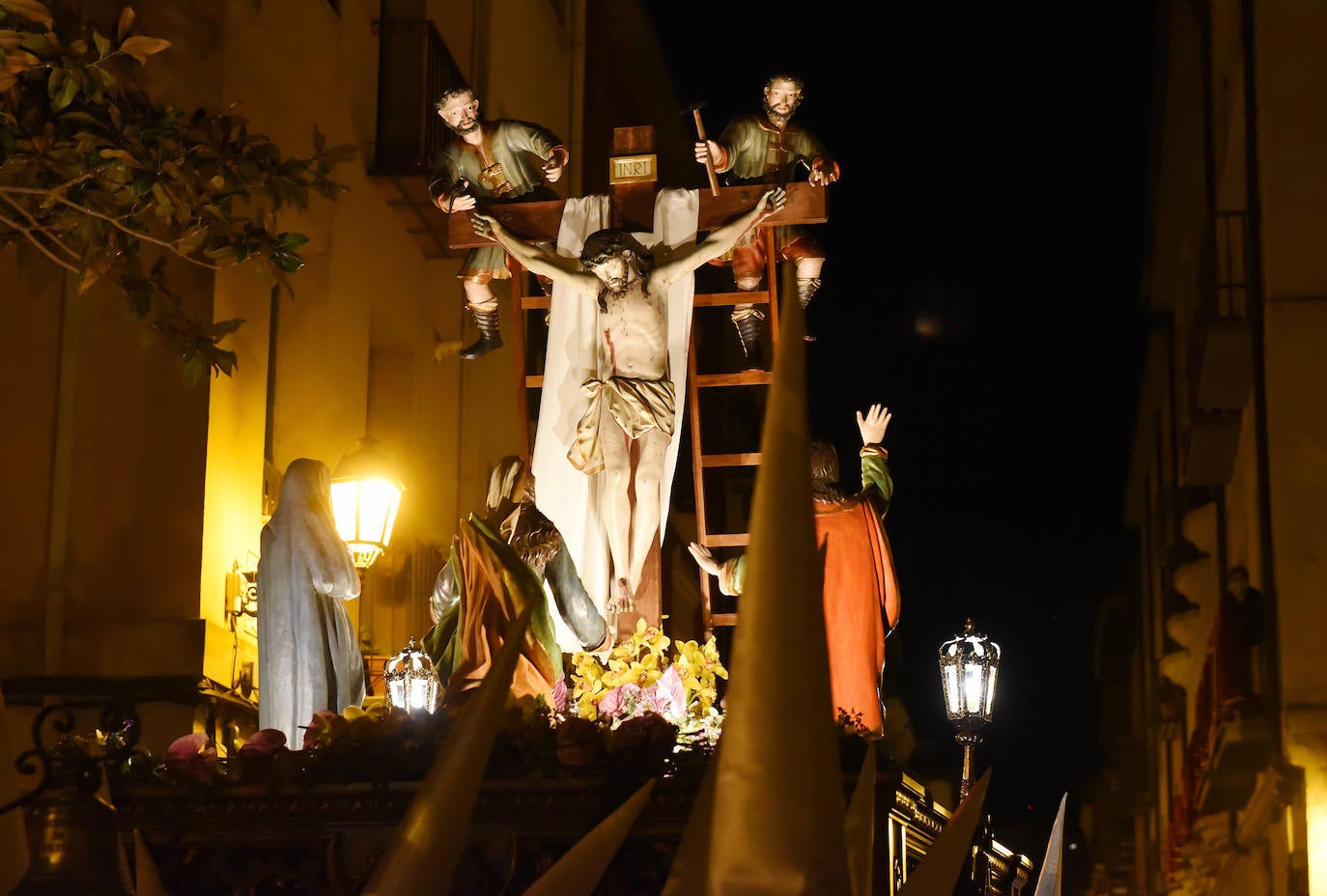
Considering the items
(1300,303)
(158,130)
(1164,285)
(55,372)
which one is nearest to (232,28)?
(55,372)

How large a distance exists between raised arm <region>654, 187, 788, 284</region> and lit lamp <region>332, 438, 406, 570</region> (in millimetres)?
2549

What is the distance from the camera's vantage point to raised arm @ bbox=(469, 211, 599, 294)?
932cm

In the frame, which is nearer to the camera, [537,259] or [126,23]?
[126,23]

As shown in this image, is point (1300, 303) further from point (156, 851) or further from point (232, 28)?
point (156, 851)

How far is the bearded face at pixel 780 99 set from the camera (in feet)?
32.2

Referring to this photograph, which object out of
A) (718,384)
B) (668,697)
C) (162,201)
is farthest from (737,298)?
(162,201)

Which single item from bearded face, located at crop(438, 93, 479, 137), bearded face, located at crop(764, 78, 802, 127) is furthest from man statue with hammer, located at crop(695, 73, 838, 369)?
bearded face, located at crop(438, 93, 479, 137)

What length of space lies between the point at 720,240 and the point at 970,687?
2554 mm

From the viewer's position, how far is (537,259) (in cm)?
952

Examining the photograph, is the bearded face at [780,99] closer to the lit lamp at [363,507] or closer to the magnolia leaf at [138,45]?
the lit lamp at [363,507]

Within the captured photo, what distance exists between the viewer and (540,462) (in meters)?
9.56

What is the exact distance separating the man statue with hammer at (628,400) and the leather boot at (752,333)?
104 centimetres

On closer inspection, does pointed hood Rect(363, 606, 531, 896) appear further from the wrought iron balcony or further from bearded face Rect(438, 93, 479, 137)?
the wrought iron balcony

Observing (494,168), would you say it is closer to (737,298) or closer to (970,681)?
(737,298)
